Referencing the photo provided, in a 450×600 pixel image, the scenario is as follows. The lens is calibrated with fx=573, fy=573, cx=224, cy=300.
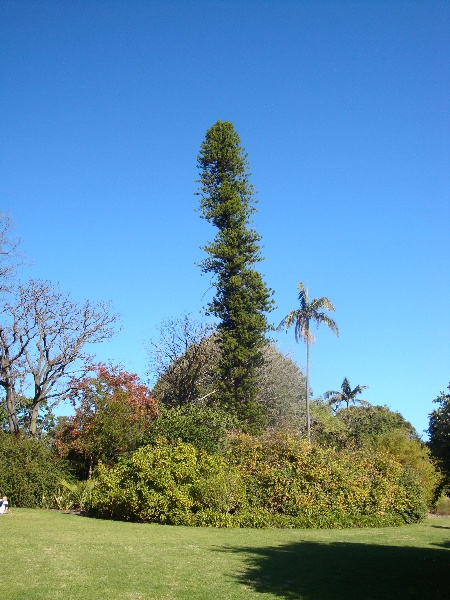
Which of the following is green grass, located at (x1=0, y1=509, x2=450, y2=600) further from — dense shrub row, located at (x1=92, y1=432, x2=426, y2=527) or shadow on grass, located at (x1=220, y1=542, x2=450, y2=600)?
dense shrub row, located at (x1=92, y1=432, x2=426, y2=527)

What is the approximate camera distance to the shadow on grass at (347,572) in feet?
24.2

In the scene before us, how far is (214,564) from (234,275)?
64.3 ft

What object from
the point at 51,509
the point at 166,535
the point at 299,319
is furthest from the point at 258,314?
the point at 166,535

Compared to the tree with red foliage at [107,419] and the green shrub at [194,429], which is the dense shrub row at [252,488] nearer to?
the green shrub at [194,429]

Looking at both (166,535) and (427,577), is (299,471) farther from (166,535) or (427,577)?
(427,577)

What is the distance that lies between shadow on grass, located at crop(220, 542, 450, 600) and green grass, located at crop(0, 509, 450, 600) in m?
0.01

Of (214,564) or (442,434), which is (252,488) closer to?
(214,564)

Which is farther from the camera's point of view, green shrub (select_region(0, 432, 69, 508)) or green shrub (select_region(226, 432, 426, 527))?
green shrub (select_region(0, 432, 69, 508))

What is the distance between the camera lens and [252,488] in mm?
16516

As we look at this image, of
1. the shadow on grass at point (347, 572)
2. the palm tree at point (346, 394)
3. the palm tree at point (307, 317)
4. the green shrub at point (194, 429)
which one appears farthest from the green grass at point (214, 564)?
the palm tree at point (346, 394)

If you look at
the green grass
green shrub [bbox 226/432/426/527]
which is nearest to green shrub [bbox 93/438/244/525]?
green shrub [bbox 226/432/426/527]

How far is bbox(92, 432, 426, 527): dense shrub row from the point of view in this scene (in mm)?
15758

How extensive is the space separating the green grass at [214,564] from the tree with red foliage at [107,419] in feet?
26.1

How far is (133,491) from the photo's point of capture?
52.6 ft
